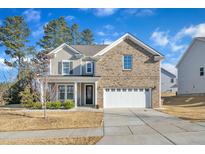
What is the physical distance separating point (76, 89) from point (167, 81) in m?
34.6

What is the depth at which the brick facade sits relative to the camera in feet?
75.6

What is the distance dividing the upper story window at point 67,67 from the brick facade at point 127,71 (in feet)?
12.0

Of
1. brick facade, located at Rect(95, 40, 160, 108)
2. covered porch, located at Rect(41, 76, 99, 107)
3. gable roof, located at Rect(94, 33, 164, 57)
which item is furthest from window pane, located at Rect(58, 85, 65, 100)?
gable roof, located at Rect(94, 33, 164, 57)

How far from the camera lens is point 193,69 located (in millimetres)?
31203

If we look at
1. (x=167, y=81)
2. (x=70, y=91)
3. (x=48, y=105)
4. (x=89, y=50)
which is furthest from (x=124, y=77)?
(x=167, y=81)

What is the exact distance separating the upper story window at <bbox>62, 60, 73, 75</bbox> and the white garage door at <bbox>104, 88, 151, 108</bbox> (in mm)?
5093

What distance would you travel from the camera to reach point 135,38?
23266 mm

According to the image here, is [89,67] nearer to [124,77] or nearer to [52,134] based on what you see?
[124,77]

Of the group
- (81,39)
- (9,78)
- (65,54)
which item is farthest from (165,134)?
(81,39)

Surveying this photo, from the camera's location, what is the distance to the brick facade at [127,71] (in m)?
23.0

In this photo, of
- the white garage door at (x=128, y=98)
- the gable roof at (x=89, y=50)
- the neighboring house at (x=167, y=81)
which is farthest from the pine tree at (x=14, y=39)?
the neighboring house at (x=167, y=81)

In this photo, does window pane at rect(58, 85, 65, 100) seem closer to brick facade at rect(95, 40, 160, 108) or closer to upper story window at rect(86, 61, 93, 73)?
upper story window at rect(86, 61, 93, 73)

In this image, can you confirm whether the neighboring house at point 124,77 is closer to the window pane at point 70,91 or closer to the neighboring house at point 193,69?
the window pane at point 70,91
